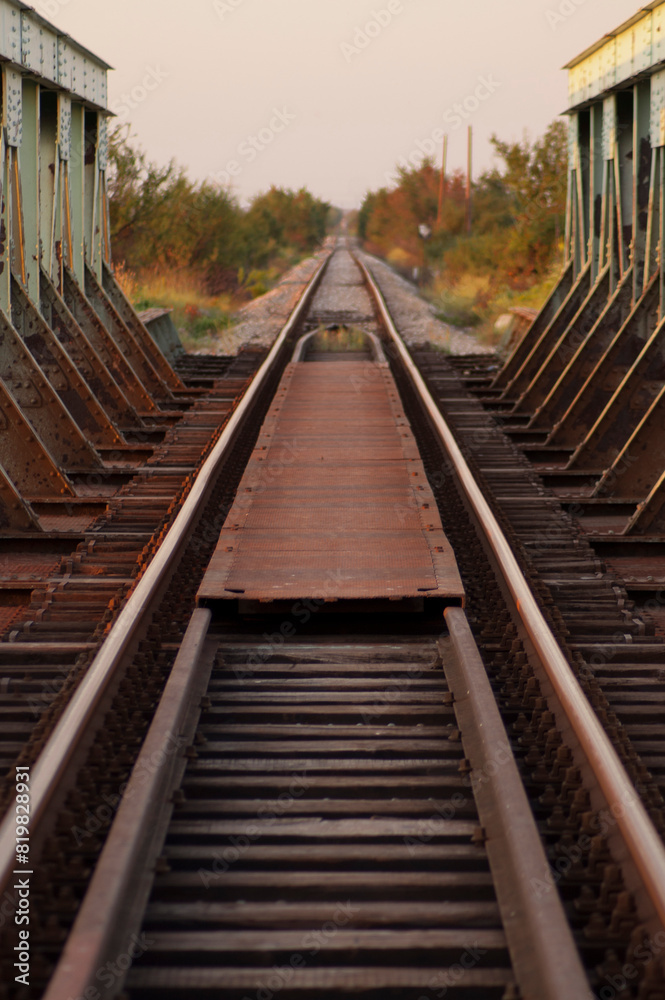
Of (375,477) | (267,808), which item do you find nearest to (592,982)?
(267,808)

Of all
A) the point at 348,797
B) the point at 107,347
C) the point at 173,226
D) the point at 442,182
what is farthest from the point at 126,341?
the point at 442,182

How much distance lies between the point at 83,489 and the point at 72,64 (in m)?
5.14

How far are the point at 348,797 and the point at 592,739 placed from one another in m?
0.89

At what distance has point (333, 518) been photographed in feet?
20.1

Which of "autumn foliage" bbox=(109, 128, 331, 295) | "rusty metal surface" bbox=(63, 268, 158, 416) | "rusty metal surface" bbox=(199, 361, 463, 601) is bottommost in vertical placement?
"rusty metal surface" bbox=(199, 361, 463, 601)

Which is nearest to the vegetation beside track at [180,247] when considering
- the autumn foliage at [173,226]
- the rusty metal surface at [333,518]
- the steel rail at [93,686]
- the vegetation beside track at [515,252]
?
the autumn foliage at [173,226]

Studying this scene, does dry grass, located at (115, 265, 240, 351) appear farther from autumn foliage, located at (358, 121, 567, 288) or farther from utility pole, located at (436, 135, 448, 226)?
utility pole, located at (436, 135, 448, 226)

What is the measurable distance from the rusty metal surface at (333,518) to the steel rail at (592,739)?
324 millimetres

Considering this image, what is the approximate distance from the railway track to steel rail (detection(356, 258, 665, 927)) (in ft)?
0.04

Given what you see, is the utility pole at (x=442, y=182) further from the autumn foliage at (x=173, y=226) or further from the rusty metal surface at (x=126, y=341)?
the rusty metal surface at (x=126, y=341)

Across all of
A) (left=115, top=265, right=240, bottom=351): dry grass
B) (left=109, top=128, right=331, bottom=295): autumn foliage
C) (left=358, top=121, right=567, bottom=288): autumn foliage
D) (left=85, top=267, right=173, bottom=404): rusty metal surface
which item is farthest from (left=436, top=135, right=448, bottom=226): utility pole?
(left=85, top=267, right=173, bottom=404): rusty metal surface

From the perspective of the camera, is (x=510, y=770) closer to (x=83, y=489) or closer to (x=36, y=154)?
(x=83, y=489)

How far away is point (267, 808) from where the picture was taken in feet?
11.1

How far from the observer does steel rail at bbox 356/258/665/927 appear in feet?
9.09
